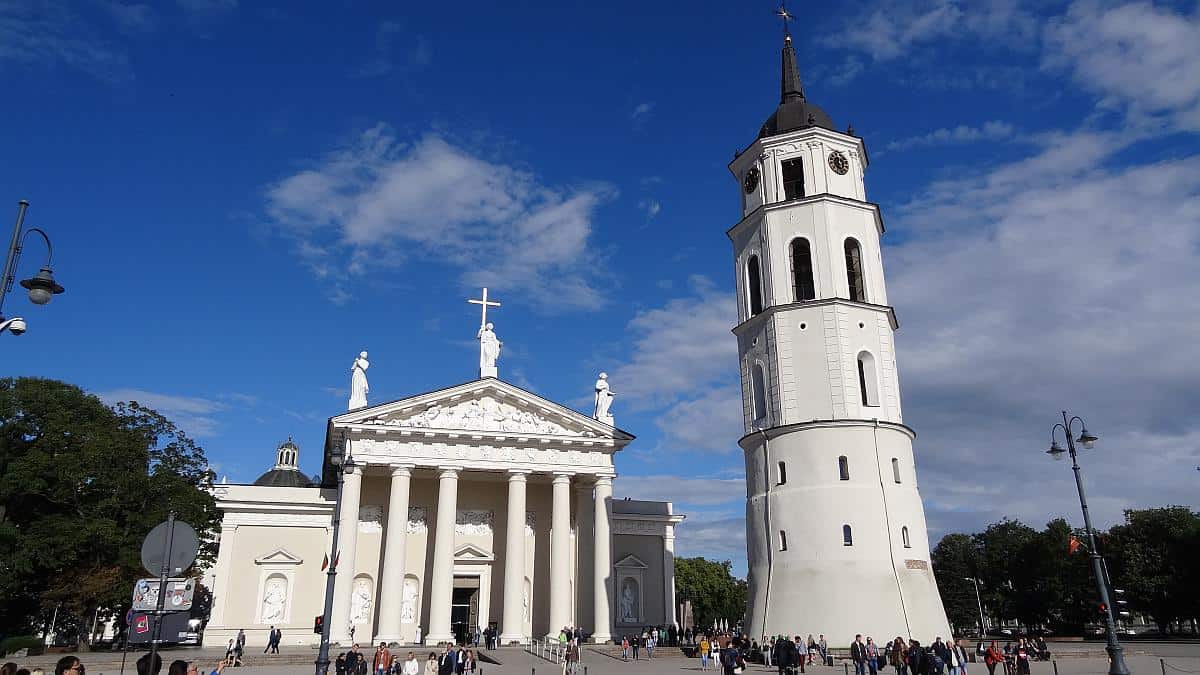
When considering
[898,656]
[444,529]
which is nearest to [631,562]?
[444,529]

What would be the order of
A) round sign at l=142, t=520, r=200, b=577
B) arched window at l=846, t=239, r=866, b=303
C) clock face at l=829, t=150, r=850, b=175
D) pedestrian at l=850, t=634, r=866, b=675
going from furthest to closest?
clock face at l=829, t=150, r=850, b=175, arched window at l=846, t=239, r=866, b=303, pedestrian at l=850, t=634, r=866, b=675, round sign at l=142, t=520, r=200, b=577

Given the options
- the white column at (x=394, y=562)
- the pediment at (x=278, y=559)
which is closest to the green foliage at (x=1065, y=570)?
the white column at (x=394, y=562)

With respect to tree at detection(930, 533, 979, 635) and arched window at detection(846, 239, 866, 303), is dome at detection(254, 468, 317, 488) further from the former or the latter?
tree at detection(930, 533, 979, 635)

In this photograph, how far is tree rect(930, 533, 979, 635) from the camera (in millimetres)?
73750

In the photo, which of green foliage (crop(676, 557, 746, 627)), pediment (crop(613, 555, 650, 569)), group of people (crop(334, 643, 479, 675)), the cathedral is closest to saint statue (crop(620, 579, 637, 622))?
the cathedral

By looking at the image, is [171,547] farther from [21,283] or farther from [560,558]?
[560,558]

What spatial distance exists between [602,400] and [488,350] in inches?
236

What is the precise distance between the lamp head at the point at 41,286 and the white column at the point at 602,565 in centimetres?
2763

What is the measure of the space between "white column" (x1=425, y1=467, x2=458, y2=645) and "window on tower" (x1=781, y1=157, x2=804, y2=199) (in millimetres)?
19274

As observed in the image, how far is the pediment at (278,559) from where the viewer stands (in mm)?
36688

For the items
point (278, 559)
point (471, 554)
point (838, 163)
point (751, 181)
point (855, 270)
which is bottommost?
point (278, 559)

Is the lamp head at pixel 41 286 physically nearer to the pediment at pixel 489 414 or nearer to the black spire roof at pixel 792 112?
the pediment at pixel 489 414

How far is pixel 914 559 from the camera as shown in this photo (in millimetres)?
30297

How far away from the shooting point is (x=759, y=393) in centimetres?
3506
